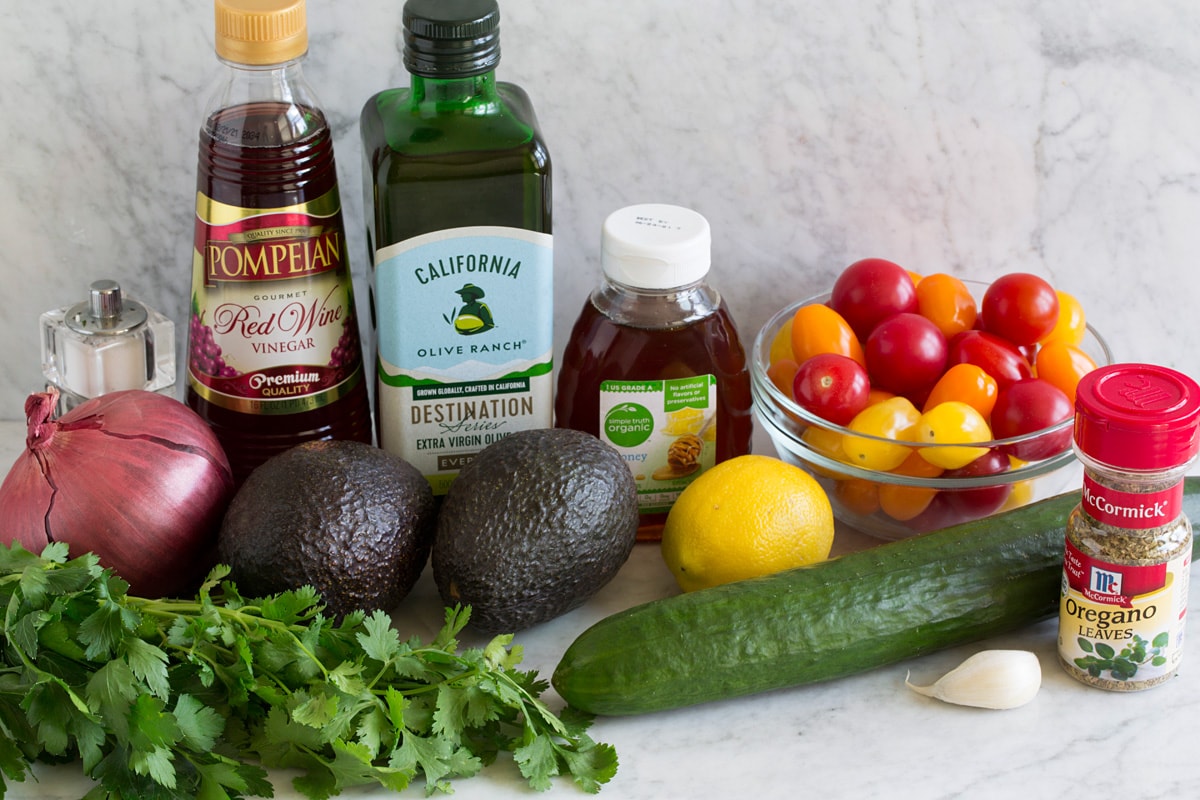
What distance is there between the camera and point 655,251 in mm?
1044

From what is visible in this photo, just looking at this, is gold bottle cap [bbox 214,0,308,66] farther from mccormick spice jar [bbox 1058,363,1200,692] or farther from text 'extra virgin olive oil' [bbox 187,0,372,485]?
mccormick spice jar [bbox 1058,363,1200,692]

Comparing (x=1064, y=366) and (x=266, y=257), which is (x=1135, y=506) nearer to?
(x=1064, y=366)

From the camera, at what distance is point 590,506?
0.98 meters

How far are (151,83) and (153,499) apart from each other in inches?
15.2

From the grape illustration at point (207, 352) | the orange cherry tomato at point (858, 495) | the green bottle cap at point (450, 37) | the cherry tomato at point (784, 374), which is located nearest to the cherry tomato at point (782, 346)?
the cherry tomato at point (784, 374)

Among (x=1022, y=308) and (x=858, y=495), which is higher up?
(x=1022, y=308)

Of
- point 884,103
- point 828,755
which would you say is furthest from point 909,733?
point 884,103

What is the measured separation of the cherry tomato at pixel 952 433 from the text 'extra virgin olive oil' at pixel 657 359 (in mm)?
170

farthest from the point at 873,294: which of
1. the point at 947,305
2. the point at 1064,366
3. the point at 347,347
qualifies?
the point at 347,347

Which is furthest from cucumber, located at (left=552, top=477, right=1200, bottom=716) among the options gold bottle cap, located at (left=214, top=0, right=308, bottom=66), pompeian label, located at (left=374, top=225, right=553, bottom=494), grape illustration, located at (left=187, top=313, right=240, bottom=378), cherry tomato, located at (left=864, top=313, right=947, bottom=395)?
gold bottle cap, located at (left=214, top=0, right=308, bottom=66)

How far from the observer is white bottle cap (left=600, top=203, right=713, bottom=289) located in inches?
41.3

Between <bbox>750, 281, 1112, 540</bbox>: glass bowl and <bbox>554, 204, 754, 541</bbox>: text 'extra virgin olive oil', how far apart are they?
0.16 feet

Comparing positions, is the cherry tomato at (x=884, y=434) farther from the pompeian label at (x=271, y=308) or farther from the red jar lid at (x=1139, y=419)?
the pompeian label at (x=271, y=308)

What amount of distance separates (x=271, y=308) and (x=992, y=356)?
576mm
